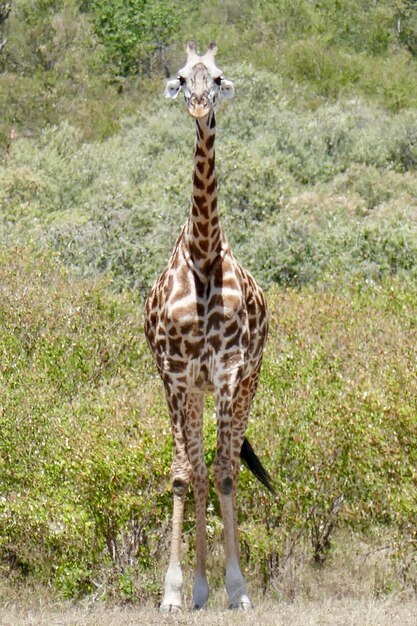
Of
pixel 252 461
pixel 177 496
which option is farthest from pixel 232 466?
pixel 252 461

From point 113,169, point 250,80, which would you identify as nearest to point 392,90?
point 250,80

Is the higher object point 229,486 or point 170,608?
point 229,486

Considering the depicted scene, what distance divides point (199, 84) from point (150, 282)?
1058cm

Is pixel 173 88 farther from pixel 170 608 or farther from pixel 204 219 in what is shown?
pixel 170 608

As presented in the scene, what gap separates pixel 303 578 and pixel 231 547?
1.57m

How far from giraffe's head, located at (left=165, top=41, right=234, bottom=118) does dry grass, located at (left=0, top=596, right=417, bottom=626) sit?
272 centimetres

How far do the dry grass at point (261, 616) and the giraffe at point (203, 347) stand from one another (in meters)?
0.29

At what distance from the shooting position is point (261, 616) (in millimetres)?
6645

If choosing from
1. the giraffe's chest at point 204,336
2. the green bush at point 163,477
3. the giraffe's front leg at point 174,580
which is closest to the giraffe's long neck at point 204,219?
the giraffe's chest at point 204,336

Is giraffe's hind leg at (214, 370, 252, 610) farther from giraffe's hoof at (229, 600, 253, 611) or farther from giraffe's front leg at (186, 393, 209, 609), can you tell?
giraffe's front leg at (186, 393, 209, 609)

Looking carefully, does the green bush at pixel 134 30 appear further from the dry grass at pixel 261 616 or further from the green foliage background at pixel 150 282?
the dry grass at pixel 261 616

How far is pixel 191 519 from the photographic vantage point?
335 inches

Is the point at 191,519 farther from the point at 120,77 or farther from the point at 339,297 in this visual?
the point at 120,77

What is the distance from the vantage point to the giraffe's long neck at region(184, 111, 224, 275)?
7152 mm
